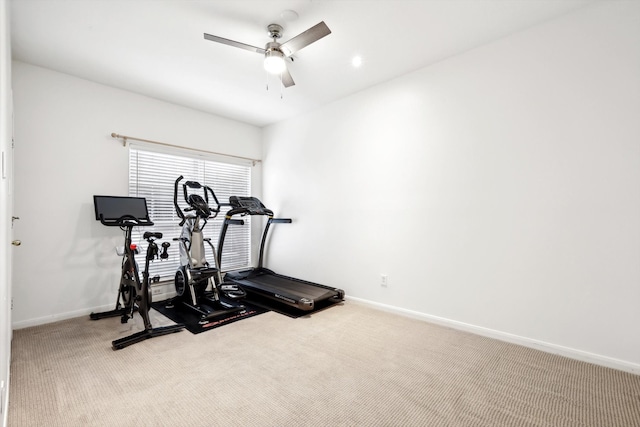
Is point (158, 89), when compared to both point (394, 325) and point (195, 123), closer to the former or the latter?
point (195, 123)

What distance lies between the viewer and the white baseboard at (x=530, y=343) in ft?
7.09

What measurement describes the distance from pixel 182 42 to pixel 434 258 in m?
3.26

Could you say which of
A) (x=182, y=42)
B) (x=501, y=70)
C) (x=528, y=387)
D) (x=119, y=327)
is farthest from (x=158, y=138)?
(x=528, y=387)

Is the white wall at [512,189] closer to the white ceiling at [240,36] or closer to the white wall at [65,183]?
the white ceiling at [240,36]

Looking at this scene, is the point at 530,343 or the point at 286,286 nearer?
the point at 530,343

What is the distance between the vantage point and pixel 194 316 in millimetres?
3260

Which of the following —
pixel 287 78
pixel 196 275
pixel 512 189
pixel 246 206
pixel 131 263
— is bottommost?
pixel 196 275

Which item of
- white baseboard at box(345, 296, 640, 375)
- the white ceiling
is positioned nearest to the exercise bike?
the white ceiling

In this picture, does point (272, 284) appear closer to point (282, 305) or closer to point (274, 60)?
point (282, 305)

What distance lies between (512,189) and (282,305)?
9.21ft

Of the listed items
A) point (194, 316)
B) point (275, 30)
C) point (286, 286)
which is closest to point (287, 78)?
point (275, 30)

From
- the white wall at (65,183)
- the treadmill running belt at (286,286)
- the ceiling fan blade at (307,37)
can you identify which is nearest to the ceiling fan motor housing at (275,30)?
the ceiling fan blade at (307,37)

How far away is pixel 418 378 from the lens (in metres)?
2.07

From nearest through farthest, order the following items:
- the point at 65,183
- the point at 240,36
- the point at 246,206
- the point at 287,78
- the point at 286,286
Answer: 1. the point at 240,36
2. the point at 287,78
3. the point at 65,183
4. the point at 286,286
5. the point at 246,206
